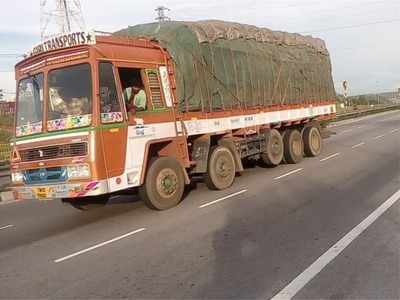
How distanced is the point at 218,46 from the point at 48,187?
5511 millimetres

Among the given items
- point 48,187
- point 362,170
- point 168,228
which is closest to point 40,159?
point 48,187

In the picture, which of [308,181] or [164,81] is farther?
[308,181]

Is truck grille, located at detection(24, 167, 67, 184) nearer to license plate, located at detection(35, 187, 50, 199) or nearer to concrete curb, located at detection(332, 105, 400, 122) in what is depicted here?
license plate, located at detection(35, 187, 50, 199)

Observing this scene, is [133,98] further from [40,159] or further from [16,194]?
[16,194]

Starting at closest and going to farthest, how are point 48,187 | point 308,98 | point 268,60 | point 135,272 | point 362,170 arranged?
point 135,272 < point 48,187 < point 362,170 < point 268,60 < point 308,98

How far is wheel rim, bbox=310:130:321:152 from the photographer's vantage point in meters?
18.0

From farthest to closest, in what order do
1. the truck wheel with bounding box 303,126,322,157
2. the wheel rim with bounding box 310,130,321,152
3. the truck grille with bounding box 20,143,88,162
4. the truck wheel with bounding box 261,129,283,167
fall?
the wheel rim with bounding box 310,130,321,152 < the truck wheel with bounding box 303,126,322,157 < the truck wheel with bounding box 261,129,283,167 < the truck grille with bounding box 20,143,88,162

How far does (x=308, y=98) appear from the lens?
58.6ft

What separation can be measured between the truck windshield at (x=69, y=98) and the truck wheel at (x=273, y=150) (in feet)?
22.2

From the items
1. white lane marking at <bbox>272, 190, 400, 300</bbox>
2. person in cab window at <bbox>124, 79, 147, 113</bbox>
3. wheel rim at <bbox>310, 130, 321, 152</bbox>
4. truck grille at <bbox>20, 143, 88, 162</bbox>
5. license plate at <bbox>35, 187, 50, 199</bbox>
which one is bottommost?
white lane marking at <bbox>272, 190, 400, 300</bbox>

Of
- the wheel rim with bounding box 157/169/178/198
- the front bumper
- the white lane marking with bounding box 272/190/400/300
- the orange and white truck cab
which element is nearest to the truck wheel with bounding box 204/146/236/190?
the wheel rim with bounding box 157/169/178/198

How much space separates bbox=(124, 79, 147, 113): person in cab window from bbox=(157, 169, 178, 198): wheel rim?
4.18 feet

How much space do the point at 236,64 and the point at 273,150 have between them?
2.95 meters

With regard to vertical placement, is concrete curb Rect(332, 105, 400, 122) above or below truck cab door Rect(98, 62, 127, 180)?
below
